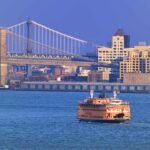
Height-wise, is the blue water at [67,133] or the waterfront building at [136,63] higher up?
the waterfront building at [136,63]

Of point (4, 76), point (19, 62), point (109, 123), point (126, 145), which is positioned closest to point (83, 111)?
point (109, 123)

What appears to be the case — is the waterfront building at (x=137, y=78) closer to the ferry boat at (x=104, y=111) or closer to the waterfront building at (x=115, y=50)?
the waterfront building at (x=115, y=50)

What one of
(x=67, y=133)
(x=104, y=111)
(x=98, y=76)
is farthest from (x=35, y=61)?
(x=67, y=133)

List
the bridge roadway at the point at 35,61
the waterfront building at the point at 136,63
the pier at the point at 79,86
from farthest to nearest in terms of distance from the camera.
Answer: the waterfront building at the point at 136,63 → the pier at the point at 79,86 → the bridge roadway at the point at 35,61

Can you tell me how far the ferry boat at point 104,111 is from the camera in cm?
4778

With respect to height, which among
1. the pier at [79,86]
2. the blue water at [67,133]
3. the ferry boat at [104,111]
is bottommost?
the blue water at [67,133]

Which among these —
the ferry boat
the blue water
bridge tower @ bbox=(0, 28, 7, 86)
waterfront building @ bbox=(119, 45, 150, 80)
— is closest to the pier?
bridge tower @ bbox=(0, 28, 7, 86)

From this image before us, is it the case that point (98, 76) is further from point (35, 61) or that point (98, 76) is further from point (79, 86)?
point (35, 61)

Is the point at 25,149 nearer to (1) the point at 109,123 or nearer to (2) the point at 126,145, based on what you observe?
(2) the point at 126,145

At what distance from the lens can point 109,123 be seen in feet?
156

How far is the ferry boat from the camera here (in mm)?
47778

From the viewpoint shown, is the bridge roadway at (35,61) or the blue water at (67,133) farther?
the bridge roadway at (35,61)

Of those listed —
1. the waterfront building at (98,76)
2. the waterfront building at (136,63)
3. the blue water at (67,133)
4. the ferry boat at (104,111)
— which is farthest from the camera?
the waterfront building at (136,63)

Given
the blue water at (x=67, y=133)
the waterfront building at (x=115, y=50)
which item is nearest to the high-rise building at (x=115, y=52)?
the waterfront building at (x=115, y=50)
